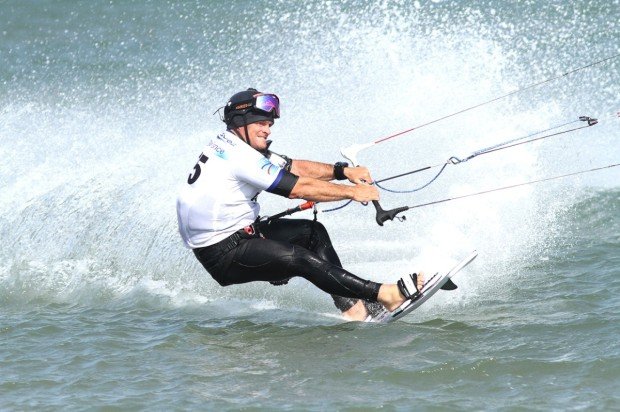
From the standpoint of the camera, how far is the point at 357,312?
694 centimetres

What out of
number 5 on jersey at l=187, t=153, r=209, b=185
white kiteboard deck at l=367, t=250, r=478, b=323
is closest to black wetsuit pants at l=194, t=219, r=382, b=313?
white kiteboard deck at l=367, t=250, r=478, b=323

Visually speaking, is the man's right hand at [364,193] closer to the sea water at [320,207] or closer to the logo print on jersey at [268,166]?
the logo print on jersey at [268,166]

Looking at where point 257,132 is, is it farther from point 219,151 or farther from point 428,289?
point 428,289

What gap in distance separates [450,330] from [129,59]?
10.5 metres

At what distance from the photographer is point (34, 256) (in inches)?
356

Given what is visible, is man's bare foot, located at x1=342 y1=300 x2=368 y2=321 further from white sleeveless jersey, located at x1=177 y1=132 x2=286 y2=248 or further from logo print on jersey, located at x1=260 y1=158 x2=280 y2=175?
logo print on jersey, located at x1=260 y1=158 x2=280 y2=175

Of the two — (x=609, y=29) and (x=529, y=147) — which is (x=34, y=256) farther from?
(x=609, y=29)

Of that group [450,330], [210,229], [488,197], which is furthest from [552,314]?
[488,197]

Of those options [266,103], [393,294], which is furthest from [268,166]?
[393,294]

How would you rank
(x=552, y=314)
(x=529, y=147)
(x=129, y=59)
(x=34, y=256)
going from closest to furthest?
1. (x=552, y=314)
2. (x=34, y=256)
3. (x=529, y=147)
4. (x=129, y=59)

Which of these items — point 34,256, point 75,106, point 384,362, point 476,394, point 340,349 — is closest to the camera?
point 476,394

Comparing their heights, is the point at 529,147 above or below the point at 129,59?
below

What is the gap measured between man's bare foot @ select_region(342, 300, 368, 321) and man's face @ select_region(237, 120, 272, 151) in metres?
1.30

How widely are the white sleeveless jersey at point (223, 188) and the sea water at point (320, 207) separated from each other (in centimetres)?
74
